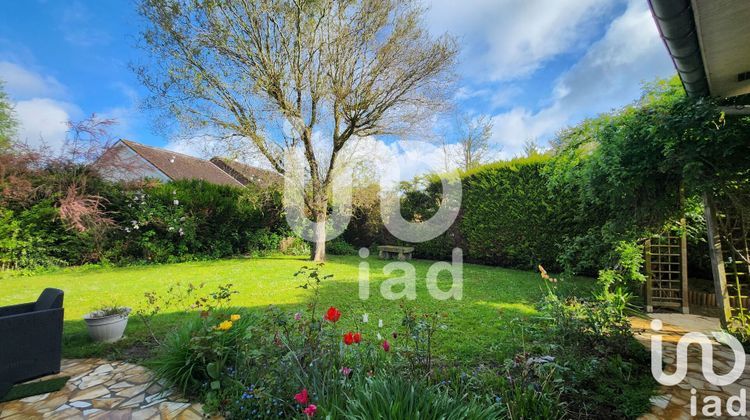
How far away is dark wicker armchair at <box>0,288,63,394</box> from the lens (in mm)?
2639

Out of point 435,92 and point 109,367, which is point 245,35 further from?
point 109,367

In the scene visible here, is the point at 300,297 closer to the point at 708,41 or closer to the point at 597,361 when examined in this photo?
the point at 597,361

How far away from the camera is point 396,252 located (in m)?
11.0

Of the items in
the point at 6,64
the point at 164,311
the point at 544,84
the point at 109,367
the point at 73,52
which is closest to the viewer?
the point at 109,367

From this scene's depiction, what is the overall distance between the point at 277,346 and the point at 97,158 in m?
9.52

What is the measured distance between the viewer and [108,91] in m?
7.95

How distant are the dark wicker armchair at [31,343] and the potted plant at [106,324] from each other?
0.54 m

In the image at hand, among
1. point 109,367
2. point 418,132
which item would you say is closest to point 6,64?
point 109,367

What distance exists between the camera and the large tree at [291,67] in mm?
8352

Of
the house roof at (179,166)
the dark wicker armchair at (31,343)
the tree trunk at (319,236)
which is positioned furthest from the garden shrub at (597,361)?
the house roof at (179,166)

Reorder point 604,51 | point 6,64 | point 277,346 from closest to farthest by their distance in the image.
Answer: point 277,346 < point 604,51 < point 6,64

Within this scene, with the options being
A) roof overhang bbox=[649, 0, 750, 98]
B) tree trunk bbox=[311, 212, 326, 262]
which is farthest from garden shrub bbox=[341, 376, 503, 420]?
tree trunk bbox=[311, 212, 326, 262]

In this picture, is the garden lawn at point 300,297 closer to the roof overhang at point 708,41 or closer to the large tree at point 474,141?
the roof overhang at point 708,41

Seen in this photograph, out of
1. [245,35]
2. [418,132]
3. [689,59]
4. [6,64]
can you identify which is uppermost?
[245,35]
